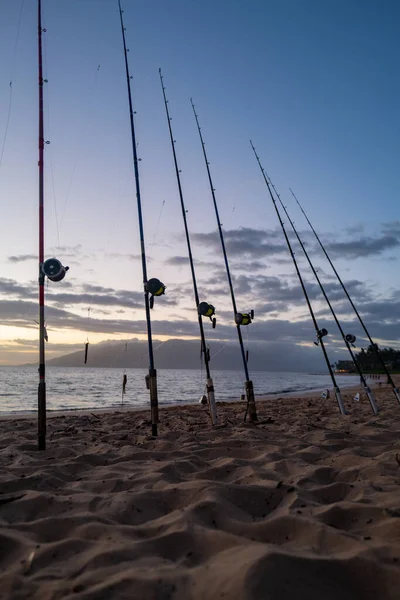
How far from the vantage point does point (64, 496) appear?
321 cm

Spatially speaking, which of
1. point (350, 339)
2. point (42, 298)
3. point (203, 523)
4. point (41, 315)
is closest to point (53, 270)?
point (42, 298)

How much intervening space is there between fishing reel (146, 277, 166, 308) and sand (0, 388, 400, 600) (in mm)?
2788

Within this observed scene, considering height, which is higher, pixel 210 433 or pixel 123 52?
pixel 123 52

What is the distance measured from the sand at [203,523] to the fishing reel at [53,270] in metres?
2.42

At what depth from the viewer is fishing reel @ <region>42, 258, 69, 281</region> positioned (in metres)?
5.32

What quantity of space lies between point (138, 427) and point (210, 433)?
2028mm

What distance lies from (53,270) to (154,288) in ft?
6.09

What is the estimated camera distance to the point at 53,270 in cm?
534

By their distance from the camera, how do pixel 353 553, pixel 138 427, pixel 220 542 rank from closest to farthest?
pixel 353 553 → pixel 220 542 → pixel 138 427

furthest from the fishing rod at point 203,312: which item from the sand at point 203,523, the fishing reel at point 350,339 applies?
the fishing reel at point 350,339

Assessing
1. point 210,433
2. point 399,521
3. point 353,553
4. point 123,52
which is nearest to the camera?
point 353,553

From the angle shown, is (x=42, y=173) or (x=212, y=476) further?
(x=42, y=173)

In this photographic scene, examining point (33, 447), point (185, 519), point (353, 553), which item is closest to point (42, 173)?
point (33, 447)

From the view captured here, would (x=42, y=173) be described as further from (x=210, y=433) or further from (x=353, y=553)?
(x=353, y=553)
